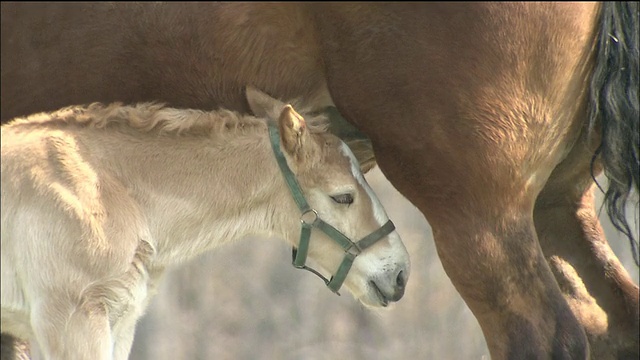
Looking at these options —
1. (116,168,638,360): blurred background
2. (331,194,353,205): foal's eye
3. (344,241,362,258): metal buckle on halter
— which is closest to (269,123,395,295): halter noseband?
(344,241,362,258): metal buckle on halter

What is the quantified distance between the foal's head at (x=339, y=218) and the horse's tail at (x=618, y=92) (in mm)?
1020

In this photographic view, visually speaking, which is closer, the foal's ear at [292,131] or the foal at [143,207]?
the foal at [143,207]

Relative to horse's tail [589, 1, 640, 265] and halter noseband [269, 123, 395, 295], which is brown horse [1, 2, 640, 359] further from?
halter noseband [269, 123, 395, 295]

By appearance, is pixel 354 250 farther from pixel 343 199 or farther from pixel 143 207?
pixel 143 207

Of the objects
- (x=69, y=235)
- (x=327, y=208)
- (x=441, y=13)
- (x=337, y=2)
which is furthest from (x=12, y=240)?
(x=441, y=13)

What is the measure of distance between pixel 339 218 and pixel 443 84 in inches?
30.9

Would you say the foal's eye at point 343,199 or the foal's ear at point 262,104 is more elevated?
the foal's ear at point 262,104

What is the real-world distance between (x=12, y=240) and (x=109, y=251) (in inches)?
15.5

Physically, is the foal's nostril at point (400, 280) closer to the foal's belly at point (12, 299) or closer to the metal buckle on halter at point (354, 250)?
the metal buckle on halter at point (354, 250)

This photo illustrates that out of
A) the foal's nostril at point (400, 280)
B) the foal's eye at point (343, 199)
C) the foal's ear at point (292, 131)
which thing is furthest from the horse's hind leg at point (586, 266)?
the foal's ear at point (292, 131)

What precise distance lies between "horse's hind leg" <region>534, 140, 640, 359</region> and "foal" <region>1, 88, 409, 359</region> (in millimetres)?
962

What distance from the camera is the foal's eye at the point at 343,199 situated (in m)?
4.91

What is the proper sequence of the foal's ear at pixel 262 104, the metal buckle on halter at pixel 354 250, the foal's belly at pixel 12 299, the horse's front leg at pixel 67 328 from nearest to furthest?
1. the horse's front leg at pixel 67 328
2. the foal's belly at pixel 12 299
3. the metal buckle on halter at pixel 354 250
4. the foal's ear at pixel 262 104

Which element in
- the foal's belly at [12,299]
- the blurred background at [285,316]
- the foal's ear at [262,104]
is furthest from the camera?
the blurred background at [285,316]
